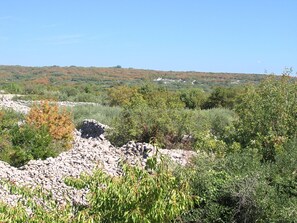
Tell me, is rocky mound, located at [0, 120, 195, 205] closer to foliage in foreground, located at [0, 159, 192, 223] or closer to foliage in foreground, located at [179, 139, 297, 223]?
foliage in foreground, located at [179, 139, 297, 223]

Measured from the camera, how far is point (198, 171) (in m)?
10.1

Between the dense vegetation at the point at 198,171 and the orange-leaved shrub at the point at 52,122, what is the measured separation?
72 millimetres

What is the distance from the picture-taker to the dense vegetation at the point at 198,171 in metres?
6.62

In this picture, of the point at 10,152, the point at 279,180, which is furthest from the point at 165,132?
the point at 279,180

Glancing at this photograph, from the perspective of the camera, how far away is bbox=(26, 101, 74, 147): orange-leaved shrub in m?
17.3

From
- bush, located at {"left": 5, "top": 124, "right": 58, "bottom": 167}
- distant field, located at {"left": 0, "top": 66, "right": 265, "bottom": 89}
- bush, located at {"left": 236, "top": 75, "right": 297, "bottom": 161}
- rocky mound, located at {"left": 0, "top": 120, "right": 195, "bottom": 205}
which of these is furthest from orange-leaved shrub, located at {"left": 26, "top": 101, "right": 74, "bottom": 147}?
distant field, located at {"left": 0, "top": 66, "right": 265, "bottom": 89}

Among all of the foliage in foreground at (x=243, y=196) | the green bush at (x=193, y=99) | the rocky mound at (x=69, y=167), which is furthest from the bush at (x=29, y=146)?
the green bush at (x=193, y=99)

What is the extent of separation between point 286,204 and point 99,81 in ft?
224

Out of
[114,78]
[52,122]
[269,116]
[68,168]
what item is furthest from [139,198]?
[114,78]

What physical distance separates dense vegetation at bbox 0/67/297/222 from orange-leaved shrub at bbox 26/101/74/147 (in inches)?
2.8

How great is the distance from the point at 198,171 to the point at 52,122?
8.80 metres

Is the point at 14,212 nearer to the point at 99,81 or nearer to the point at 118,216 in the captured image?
the point at 118,216

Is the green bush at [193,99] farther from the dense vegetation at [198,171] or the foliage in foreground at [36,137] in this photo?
the foliage in foreground at [36,137]

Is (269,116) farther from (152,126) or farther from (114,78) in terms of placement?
(114,78)
